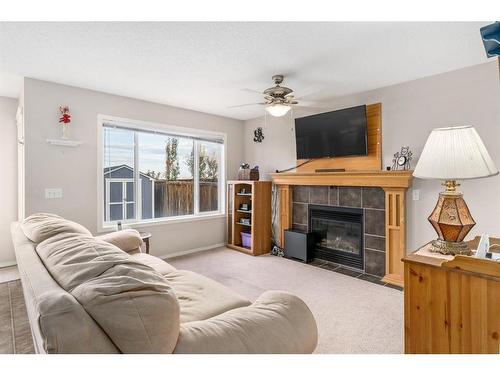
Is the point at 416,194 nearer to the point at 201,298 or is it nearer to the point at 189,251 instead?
the point at 201,298

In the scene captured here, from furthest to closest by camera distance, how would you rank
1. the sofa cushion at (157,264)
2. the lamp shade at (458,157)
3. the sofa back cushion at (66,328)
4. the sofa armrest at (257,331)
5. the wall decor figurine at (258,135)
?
the wall decor figurine at (258,135) < the sofa cushion at (157,264) < the lamp shade at (458,157) < the sofa armrest at (257,331) < the sofa back cushion at (66,328)

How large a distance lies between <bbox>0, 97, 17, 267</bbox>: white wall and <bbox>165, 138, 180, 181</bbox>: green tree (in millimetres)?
2053

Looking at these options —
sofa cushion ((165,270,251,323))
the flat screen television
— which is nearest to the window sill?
the flat screen television

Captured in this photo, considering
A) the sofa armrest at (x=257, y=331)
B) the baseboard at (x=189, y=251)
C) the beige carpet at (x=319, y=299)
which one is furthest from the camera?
the baseboard at (x=189, y=251)

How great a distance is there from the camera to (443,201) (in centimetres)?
157

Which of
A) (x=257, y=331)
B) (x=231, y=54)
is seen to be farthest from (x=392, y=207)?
(x=257, y=331)

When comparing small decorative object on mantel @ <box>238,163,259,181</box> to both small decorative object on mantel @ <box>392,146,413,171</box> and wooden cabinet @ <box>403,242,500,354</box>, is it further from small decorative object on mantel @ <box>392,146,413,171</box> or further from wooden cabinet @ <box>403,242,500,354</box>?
wooden cabinet @ <box>403,242,500,354</box>

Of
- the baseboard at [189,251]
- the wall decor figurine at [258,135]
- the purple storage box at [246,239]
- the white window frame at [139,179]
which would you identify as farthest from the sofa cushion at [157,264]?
the wall decor figurine at [258,135]

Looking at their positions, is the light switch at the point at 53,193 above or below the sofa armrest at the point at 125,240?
above

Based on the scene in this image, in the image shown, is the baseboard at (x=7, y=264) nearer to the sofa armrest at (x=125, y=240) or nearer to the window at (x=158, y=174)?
the window at (x=158, y=174)

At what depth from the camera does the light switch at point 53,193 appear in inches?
126

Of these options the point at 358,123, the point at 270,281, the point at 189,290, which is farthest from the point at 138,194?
the point at 358,123

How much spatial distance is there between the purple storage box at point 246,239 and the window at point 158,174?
67 cm

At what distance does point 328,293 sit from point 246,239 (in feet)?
6.55
